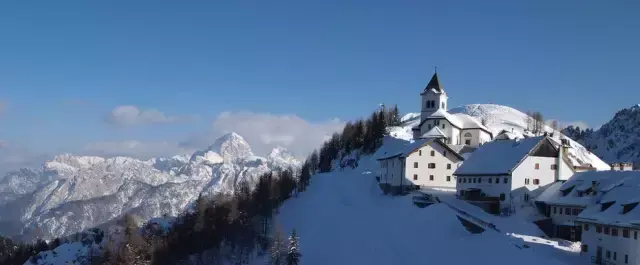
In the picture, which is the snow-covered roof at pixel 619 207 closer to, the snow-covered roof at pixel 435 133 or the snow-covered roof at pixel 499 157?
the snow-covered roof at pixel 499 157

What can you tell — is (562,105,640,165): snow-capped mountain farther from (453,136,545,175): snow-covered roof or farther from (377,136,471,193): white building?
(453,136,545,175): snow-covered roof

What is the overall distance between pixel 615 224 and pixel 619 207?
10.6 ft

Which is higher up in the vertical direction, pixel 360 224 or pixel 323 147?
pixel 323 147

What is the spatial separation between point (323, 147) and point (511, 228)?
8626cm

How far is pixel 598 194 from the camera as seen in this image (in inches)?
2147

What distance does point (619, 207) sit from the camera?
157 ft

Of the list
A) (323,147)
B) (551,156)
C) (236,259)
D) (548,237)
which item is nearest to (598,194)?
(548,237)

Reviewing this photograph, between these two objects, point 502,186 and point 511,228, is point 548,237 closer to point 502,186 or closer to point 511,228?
point 511,228

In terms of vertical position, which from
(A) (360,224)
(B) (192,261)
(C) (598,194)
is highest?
(C) (598,194)

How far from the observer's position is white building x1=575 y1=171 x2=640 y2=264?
43625 millimetres

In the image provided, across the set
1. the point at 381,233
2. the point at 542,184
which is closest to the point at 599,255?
the point at 542,184

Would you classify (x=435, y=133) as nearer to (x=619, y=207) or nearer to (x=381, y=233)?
(x=381, y=233)

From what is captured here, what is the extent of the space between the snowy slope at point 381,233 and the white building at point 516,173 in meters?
6.25

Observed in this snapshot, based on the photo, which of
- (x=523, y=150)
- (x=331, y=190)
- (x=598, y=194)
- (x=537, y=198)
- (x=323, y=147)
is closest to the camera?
(x=598, y=194)
